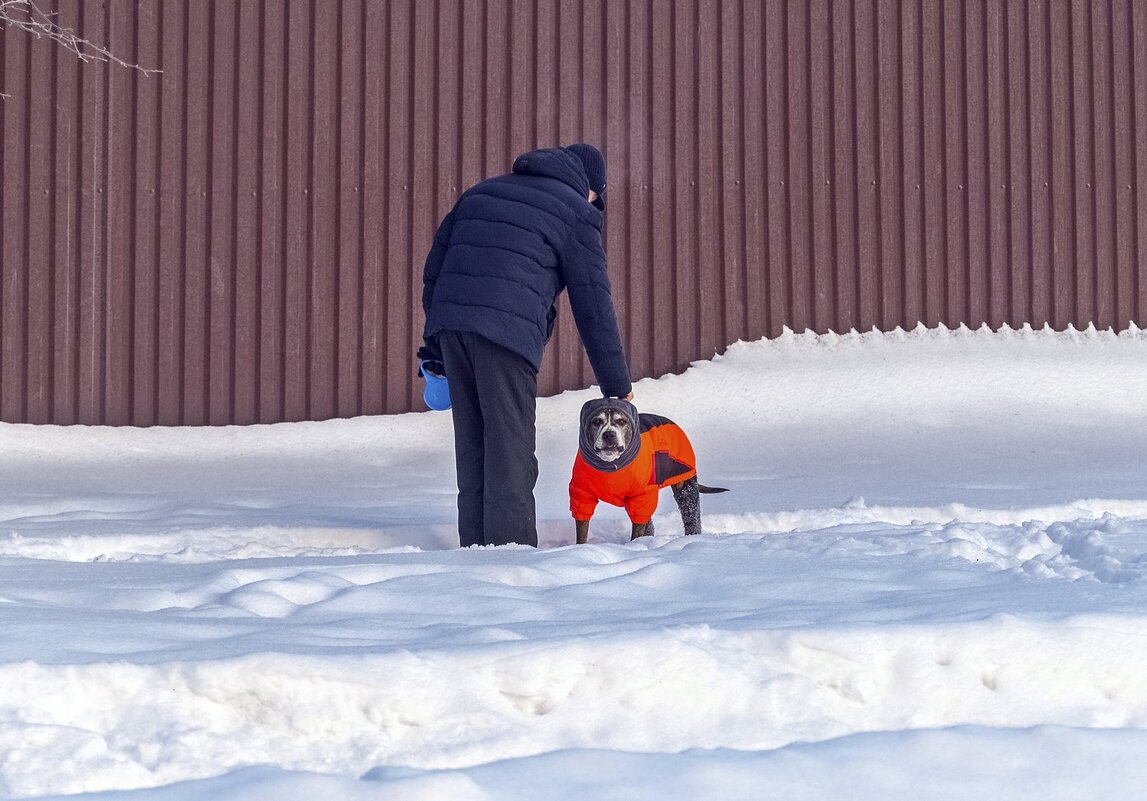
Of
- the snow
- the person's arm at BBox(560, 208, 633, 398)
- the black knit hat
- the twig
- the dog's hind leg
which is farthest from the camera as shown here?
the twig

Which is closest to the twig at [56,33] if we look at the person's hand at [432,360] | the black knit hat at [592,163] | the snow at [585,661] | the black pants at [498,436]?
the snow at [585,661]

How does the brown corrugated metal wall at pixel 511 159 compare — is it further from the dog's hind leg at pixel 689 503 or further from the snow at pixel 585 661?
the dog's hind leg at pixel 689 503

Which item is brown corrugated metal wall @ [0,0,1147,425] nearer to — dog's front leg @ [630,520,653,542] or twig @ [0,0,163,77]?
twig @ [0,0,163,77]

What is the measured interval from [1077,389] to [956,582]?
544 cm

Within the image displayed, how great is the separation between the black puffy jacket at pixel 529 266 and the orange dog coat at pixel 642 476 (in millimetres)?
258

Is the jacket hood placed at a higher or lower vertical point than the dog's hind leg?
higher

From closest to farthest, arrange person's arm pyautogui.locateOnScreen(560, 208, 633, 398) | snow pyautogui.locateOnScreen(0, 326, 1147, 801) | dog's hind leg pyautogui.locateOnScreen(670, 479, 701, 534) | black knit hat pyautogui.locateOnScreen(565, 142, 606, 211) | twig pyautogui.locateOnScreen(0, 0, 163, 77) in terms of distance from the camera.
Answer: snow pyautogui.locateOnScreen(0, 326, 1147, 801) < person's arm pyautogui.locateOnScreen(560, 208, 633, 398) < black knit hat pyautogui.locateOnScreen(565, 142, 606, 211) < dog's hind leg pyautogui.locateOnScreen(670, 479, 701, 534) < twig pyautogui.locateOnScreen(0, 0, 163, 77)

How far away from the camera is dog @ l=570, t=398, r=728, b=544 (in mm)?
3836

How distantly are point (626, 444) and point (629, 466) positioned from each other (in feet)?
0.29

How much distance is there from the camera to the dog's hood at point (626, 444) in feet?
12.6

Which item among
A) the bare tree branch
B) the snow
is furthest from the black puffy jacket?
the bare tree branch

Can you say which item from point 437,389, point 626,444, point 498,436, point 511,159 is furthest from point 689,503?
point 511,159

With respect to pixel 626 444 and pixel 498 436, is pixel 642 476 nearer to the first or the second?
pixel 626 444

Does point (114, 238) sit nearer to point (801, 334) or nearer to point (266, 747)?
point (801, 334)
